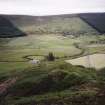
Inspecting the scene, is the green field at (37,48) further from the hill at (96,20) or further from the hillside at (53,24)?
the hill at (96,20)

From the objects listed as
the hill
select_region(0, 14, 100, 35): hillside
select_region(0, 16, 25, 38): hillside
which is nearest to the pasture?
select_region(0, 14, 100, 35): hillside

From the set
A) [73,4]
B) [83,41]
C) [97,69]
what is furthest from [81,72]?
[73,4]

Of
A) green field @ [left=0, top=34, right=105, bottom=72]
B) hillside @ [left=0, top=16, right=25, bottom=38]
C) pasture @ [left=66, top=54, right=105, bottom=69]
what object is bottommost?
pasture @ [left=66, top=54, right=105, bottom=69]

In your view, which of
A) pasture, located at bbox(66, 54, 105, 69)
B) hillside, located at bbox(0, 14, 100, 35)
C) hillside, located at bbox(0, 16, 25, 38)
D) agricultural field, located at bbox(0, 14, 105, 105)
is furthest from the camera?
hillside, located at bbox(0, 14, 100, 35)

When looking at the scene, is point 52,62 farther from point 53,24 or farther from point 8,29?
point 8,29

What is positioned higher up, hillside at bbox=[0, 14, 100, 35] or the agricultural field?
hillside at bbox=[0, 14, 100, 35]

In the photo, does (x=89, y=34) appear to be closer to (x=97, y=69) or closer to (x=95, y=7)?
(x=95, y=7)

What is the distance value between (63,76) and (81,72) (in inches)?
18.3

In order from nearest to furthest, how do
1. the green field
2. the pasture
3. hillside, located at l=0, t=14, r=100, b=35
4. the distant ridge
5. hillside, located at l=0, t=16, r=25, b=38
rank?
the green field → the pasture → hillside, located at l=0, t=16, r=25, b=38 → the distant ridge → hillside, located at l=0, t=14, r=100, b=35

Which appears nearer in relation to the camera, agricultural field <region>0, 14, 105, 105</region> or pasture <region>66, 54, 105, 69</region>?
agricultural field <region>0, 14, 105, 105</region>

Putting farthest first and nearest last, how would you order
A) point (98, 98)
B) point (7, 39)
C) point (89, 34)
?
point (89, 34) → point (7, 39) → point (98, 98)

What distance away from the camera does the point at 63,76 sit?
744 cm

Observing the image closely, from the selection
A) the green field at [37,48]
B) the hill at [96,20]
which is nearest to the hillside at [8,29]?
the green field at [37,48]

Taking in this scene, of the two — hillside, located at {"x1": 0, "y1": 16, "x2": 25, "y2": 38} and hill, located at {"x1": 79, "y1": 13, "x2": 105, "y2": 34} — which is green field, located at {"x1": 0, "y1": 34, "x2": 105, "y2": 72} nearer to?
hillside, located at {"x1": 0, "y1": 16, "x2": 25, "y2": 38}
